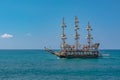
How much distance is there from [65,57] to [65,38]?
28.2ft

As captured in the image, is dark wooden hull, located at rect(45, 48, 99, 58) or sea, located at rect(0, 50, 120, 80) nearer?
sea, located at rect(0, 50, 120, 80)

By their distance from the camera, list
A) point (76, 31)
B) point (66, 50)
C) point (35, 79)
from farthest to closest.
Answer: point (76, 31) → point (66, 50) → point (35, 79)

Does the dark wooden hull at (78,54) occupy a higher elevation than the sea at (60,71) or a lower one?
higher

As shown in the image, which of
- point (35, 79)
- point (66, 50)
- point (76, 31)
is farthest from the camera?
point (76, 31)

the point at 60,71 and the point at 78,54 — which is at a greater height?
the point at 78,54

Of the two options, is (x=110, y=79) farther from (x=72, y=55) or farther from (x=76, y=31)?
Answer: (x=76, y=31)

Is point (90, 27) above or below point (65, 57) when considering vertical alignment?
above

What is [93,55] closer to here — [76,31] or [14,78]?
[76,31]

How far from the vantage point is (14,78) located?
60.2 m

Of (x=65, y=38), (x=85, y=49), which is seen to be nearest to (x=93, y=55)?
(x=85, y=49)

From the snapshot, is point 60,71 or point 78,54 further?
point 78,54

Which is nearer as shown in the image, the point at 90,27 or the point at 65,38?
the point at 65,38

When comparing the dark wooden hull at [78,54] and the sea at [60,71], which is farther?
the dark wooden hull at [78,54]

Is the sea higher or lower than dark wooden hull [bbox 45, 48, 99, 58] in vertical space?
lower
